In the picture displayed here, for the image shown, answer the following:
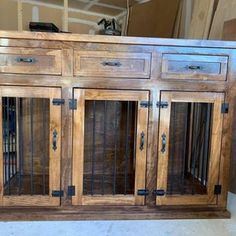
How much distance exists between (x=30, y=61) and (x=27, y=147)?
700 millimetres

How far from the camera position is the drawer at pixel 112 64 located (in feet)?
4.70

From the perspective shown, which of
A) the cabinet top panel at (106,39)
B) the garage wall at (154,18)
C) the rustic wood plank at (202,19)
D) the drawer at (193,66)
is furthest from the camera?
the garage wall at (154,18)

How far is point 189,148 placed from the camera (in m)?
1.92

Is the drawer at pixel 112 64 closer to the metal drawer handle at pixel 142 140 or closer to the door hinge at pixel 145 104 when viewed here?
the door hinge at pixel 145 104

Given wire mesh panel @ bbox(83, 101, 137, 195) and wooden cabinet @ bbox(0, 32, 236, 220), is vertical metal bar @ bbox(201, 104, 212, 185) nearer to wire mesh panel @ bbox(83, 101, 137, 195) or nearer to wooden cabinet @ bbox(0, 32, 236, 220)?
wooden cabinet @ bbox(0, 32, 236, 220)

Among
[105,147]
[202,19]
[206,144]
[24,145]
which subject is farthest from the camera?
[202,19]

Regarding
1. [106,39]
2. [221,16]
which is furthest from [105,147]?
[221,16]

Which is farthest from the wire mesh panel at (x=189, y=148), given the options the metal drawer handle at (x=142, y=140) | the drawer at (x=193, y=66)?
the metal drawer handle at (x=142, y=140)

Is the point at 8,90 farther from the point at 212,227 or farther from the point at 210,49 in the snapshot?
the point at 212,227

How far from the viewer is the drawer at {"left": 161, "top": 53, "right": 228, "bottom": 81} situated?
4.84 feet

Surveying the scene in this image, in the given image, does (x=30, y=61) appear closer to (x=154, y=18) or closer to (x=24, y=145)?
(x=24, y=145)

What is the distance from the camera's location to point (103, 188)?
65.7 inches

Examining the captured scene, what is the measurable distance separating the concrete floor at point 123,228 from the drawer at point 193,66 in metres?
0.76

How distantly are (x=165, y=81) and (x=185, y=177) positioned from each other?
73 cm
